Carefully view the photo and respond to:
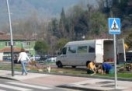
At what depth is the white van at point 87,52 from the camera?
103ft

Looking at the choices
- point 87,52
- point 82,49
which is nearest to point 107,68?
point 87,52

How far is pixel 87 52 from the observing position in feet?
106

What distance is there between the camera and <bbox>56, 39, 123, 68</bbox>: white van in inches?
1230

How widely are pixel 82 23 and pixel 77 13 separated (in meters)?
4.14

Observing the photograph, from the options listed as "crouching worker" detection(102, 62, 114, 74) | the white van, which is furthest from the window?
"crouching worker" detection(102, 62, 114, 74)

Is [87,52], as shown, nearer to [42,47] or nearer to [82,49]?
[82,49]

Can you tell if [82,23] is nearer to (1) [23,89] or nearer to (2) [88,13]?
(2) [88,13]

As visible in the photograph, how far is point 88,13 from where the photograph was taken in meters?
110

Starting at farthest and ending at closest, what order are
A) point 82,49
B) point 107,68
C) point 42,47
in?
1. point 42,47
2. point 82,49
3. point 107,68

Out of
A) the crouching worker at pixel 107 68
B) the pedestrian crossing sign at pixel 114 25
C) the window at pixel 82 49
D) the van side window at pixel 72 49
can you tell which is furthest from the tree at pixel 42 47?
the pedestrian crossing sign at pixel 114 25

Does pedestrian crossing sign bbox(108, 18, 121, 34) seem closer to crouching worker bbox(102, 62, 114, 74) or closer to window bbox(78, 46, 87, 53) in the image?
crouching worker bbox(102, 62, 114, 74)

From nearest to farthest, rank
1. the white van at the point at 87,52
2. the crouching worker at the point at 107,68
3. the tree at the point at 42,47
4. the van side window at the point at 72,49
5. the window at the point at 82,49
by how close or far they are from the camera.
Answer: the crouching worker at the point at 107,68, the white van at the point at 87,52, the window at the point at 82,49, the van side window at the point at 72,49, the tree at the point at 42,47

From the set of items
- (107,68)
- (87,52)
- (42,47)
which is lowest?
(107,68)

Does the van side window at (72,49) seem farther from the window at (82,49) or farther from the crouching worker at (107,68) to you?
the crouching worker at (107,68)
